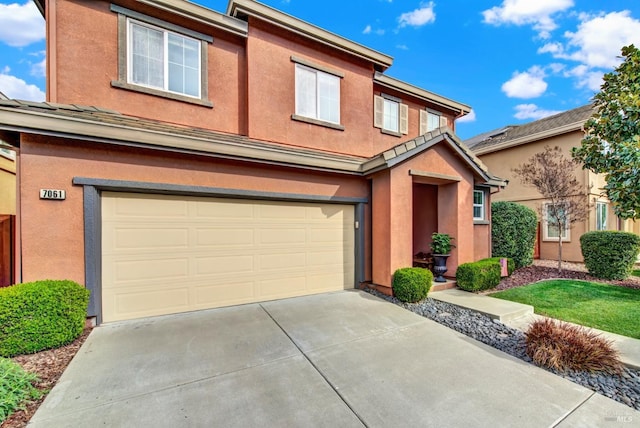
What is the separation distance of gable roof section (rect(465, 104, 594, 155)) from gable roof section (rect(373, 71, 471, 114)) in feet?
15.1

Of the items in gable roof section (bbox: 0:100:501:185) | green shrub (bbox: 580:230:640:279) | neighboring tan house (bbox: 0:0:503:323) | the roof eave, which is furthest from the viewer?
the roof eave

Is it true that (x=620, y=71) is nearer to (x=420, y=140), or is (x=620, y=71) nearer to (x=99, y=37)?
(x=420, y=140)

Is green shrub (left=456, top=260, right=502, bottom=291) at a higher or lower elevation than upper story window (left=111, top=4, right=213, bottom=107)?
lower

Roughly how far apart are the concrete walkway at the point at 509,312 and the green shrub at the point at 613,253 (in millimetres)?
5126

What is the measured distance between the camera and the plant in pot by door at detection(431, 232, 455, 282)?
718 cm

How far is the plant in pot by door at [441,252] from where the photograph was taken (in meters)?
7.18

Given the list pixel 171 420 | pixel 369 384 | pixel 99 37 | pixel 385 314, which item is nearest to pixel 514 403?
pixel 369 384

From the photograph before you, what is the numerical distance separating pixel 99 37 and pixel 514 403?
9134mm

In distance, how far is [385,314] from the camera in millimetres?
5297

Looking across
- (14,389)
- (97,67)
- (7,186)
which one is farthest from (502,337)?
(7,186)

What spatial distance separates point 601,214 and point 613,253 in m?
5.90

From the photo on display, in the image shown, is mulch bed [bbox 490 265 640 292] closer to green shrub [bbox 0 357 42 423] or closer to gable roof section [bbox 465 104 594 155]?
gable roof section [bbox 465 104 594 155]

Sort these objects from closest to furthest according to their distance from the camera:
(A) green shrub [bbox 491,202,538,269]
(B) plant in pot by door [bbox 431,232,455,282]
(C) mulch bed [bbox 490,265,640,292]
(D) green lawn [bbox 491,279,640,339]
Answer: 1. (D) green lawn [bbox 491,279,640,339]
2. (B) plant in pot by door [bbox 431,232,455,282]
3. (C) mulch bed [bbox 490,265,640,292]
4. (A) green shrub [bbox 491,202,538,269]

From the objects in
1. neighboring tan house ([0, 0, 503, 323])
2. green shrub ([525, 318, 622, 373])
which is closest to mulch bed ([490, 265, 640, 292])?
neighboring tan house ([0, 0, 503, 323])
